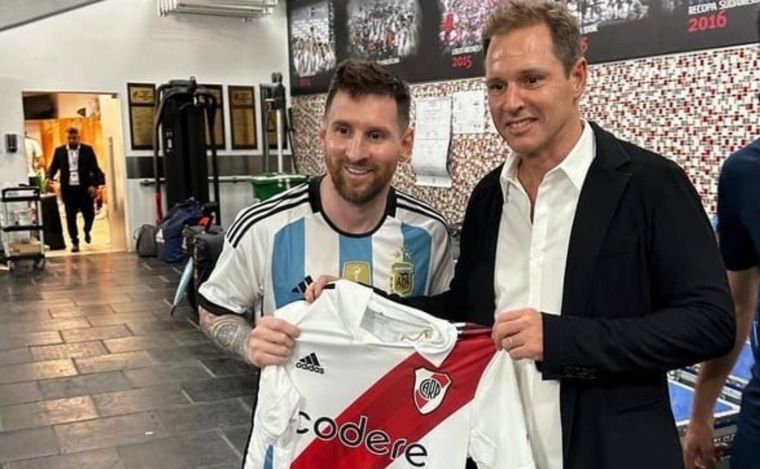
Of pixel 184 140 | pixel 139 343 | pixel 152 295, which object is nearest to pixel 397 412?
pixel 139 343

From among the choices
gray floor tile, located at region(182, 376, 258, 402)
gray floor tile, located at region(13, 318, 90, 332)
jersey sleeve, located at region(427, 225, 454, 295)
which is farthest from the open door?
jersey sleeve, located at region(427, 225, 454, 295)

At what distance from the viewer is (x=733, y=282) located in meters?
1.67

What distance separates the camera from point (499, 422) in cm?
A: 154

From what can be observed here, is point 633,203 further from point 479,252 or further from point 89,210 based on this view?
point 89,210

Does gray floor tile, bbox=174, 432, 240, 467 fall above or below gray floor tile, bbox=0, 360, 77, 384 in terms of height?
below

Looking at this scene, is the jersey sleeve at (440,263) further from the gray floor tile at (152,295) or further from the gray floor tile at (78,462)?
the gray floor tile at (152,295)

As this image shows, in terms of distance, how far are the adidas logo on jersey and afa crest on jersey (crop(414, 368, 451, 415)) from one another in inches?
8.6

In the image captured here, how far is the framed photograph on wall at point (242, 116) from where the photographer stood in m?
11.1

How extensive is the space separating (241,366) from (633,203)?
4.39 m

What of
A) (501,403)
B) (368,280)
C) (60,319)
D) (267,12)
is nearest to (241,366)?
(60,319)

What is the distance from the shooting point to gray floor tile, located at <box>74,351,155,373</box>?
534 cm

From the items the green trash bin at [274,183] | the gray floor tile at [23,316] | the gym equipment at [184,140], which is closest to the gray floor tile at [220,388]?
the gray floor tile at [23,316]

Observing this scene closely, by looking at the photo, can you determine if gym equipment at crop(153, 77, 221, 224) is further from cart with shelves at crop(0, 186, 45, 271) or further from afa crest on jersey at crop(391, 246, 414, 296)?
afa crest on jersey at crop(391, 246, 414, 296)

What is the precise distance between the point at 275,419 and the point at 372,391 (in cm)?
22
